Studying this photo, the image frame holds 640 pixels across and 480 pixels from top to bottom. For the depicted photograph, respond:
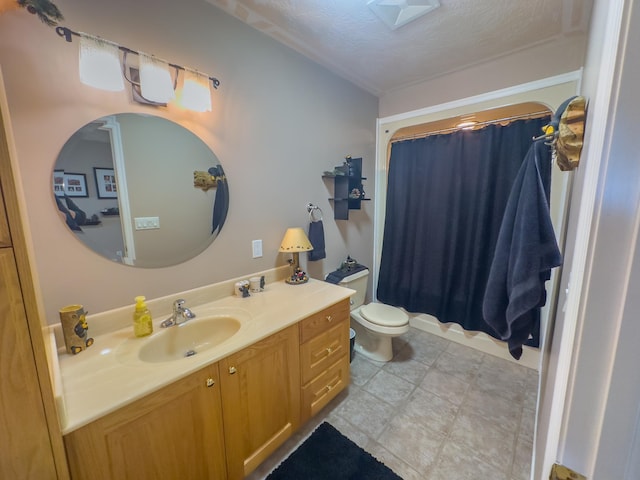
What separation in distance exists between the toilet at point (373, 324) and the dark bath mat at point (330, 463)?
793mm

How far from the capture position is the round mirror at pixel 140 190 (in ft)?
3.63

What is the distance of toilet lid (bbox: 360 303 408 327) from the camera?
6.63ft

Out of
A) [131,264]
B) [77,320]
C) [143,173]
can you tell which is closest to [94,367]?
[77,320]

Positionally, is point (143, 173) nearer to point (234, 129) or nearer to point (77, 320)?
point (234, 129)

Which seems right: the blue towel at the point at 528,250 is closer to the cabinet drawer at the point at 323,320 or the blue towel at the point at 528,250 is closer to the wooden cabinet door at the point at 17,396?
the cabinet drawer at the point at 323,320

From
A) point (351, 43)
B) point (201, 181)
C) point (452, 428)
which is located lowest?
point (452, 428)

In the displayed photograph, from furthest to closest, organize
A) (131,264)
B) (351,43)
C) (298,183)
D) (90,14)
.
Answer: (298,183), (351,43), (131,264), (90,14)

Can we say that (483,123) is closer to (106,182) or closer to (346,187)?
(346,187)

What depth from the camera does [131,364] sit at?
3.21ft

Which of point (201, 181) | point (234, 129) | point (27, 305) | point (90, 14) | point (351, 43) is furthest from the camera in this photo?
point (351, 43)

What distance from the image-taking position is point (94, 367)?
96 centimetres

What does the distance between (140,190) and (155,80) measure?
0.55 meters

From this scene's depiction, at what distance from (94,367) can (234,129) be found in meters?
1.35

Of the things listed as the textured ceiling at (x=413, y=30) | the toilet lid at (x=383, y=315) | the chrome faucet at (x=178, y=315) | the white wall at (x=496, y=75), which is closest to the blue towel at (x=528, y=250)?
the toilet lid at (x=383, y=315)
